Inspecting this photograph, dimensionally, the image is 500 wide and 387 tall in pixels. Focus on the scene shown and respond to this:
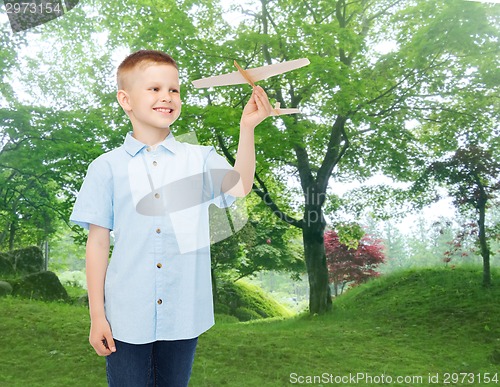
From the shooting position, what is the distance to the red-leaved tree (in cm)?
615

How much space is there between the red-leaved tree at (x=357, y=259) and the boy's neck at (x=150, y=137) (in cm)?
527

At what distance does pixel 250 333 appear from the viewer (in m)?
3.96

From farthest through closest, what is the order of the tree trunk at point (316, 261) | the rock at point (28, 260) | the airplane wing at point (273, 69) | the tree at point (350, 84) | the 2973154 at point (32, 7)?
the rock at point (28, 260)
the tree trunk at point (316, 261)
the 2973154 at point (32, 7)
the tree at point (350, 84)
the airplane wing at point (273, 69)

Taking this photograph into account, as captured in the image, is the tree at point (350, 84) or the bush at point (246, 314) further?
the bush at point (246, 314)

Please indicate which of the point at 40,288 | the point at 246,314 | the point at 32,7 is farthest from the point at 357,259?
the point at 32,7

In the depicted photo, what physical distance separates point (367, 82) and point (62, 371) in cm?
357

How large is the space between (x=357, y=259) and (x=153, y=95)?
18.1ft

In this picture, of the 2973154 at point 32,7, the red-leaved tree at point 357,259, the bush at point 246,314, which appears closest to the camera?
the 2973154 at point 32,7

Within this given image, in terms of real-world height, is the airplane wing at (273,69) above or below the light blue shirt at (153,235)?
above

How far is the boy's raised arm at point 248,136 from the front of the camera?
2.90ft

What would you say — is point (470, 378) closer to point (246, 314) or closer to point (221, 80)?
point (246, 314)

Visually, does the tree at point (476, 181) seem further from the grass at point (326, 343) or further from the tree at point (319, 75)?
the grass at point (326, 343)

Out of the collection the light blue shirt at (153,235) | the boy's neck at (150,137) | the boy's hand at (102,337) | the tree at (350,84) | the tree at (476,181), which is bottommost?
the boy's hand at (102,337)

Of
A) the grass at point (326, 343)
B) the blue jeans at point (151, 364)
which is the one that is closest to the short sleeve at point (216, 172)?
the blue jeans at point (151, 364)
